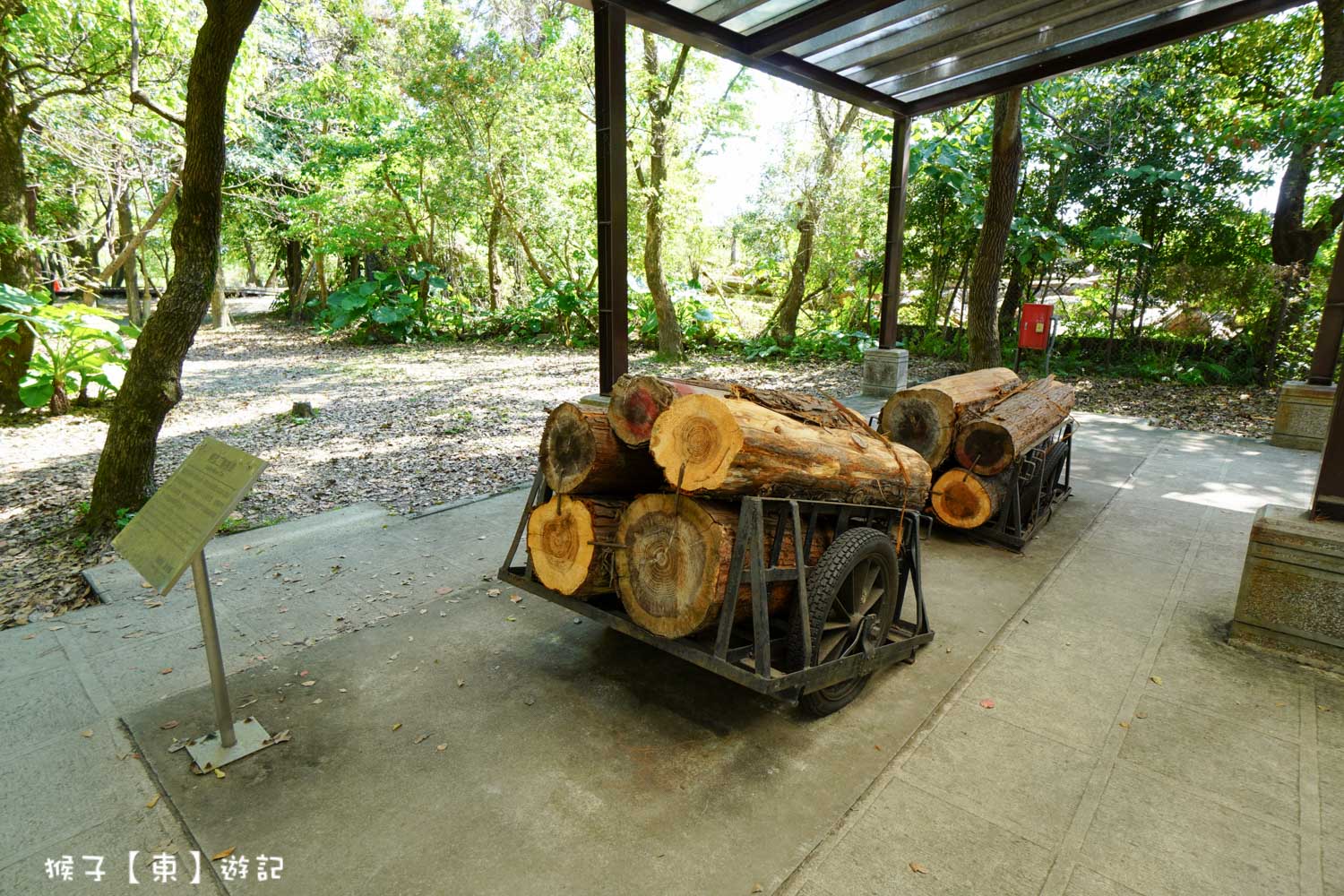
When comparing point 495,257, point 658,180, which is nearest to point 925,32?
point 658,180

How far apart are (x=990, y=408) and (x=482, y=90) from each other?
12.4m

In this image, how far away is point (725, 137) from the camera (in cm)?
1539

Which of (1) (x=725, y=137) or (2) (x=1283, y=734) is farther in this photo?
(1) (x=725, y=137)

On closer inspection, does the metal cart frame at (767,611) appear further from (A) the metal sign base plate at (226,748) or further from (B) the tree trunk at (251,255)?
(B) the tree trunk at (251,255)

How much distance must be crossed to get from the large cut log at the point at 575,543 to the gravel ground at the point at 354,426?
111 inches

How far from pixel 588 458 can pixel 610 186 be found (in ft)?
10.3

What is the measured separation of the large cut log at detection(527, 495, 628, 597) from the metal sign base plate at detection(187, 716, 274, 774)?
1226mm

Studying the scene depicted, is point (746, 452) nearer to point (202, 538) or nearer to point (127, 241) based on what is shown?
point (202, 538)

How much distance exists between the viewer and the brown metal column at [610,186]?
4.89 metres

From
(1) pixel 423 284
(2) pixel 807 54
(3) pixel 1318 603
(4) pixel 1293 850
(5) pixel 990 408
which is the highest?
(2) pixel 807 54

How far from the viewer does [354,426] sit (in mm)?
8289

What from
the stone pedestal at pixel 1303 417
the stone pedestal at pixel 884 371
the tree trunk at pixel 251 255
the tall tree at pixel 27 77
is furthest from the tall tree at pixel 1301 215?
the tree trunk at pixel 251 255

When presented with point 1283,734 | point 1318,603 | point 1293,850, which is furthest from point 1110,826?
point 1318,603

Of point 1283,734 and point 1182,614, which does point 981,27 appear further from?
point 1283,734
